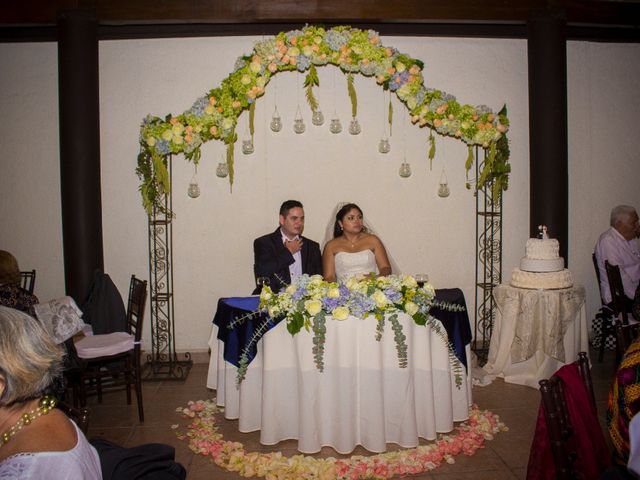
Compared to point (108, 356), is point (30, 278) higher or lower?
higher

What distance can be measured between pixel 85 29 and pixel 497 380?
5492 millimetres

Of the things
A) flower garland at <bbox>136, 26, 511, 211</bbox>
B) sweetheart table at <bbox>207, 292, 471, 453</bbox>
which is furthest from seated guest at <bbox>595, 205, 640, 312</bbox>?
sweetheart table at <bbox>207, 292, 471, 453</bbox>

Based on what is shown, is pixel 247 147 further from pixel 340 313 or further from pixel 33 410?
pixel 33 410

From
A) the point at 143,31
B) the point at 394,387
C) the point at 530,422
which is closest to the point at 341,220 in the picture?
the point at 394,387

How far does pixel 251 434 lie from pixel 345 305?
4.36ft

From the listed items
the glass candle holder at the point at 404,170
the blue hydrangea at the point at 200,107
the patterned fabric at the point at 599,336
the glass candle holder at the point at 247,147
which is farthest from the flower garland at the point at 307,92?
the patterned fabric at the point at 599,336

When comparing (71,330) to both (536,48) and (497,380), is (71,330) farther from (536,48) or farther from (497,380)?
(536,48)

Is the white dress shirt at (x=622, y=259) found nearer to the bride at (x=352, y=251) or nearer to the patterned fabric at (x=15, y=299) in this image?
the bride at (x=352, y=251)

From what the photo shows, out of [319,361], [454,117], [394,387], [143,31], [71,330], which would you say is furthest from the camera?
[143,31]

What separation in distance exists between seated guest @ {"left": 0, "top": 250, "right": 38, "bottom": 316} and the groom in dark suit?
1.93m

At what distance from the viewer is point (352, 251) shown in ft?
17.7

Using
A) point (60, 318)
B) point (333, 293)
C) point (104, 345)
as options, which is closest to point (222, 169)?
point (104, 345)

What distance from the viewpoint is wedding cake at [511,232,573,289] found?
201 inches

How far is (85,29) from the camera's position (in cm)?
561
